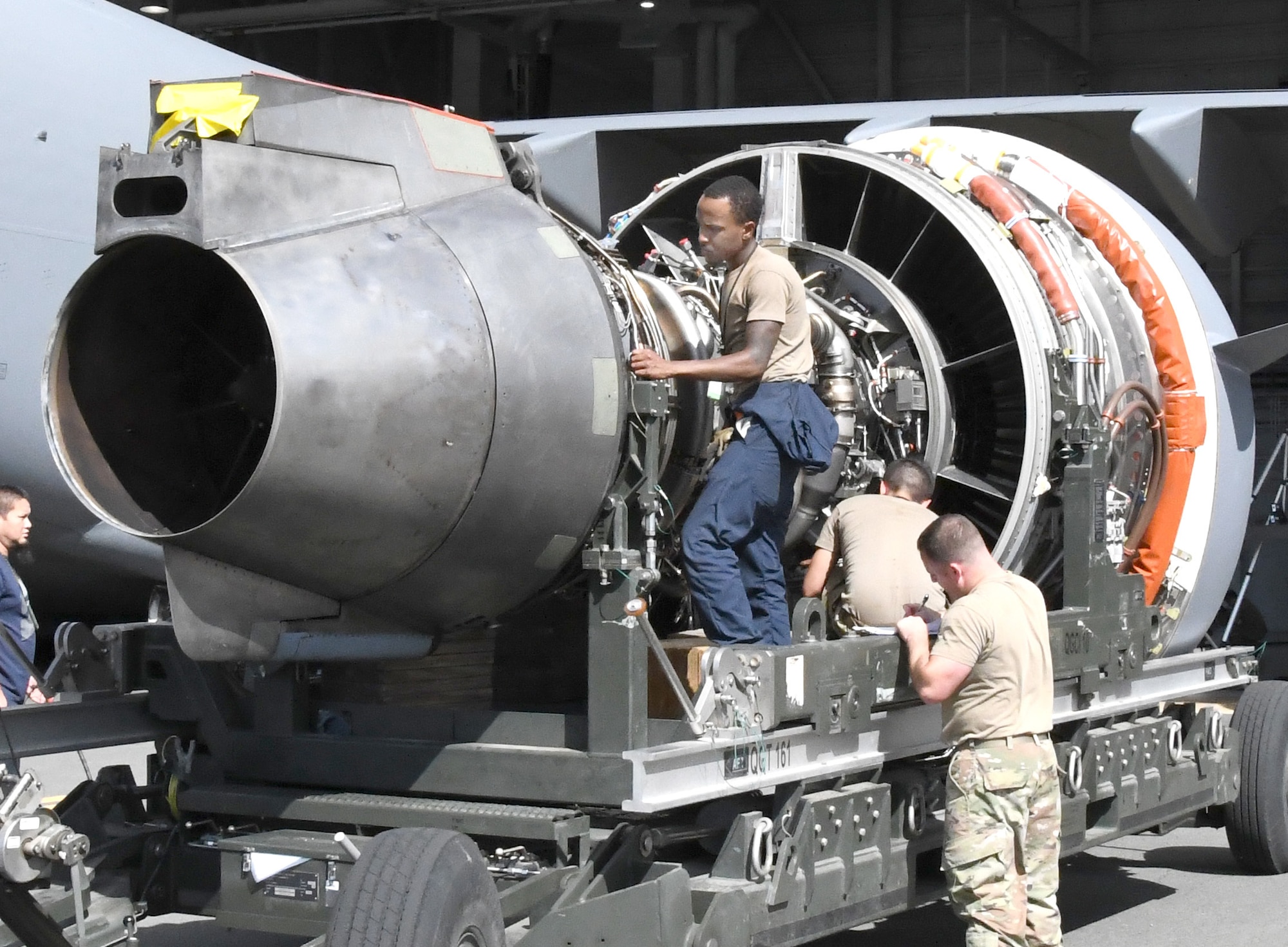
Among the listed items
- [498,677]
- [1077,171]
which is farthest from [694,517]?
Answer: [1077,171]

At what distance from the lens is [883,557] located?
4988 mm

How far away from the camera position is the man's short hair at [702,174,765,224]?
14.7ft

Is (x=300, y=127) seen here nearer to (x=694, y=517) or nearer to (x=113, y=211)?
(x=113, y=211)

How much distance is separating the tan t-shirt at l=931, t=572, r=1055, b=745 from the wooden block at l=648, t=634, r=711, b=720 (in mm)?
737

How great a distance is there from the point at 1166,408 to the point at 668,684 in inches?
124

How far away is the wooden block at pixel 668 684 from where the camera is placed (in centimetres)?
398

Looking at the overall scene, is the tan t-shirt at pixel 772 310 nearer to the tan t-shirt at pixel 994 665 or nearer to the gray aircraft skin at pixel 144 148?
the tan t-shirt at pixel 994 665

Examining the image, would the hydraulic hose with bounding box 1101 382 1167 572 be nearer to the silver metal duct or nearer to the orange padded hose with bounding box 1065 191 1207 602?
the orange padded hose with bounding box 1065 191 1207 602

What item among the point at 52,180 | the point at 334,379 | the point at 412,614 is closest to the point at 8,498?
the point at 52,180

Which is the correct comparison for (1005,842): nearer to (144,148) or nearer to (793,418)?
(793,418)

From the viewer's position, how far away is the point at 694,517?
4.29m

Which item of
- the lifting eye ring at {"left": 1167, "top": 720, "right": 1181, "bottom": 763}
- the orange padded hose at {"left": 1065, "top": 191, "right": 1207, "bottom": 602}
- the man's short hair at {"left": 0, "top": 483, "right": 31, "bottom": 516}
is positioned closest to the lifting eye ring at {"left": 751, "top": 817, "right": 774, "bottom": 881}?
the lifting eye ring at {"left": 1167, "top": 720, "right": 1181, "bottom": 763}

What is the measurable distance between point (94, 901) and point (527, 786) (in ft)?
3.79

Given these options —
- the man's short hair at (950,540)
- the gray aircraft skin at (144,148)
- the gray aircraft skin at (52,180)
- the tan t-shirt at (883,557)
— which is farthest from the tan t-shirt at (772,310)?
the gray aircraft skin at (52,180)
